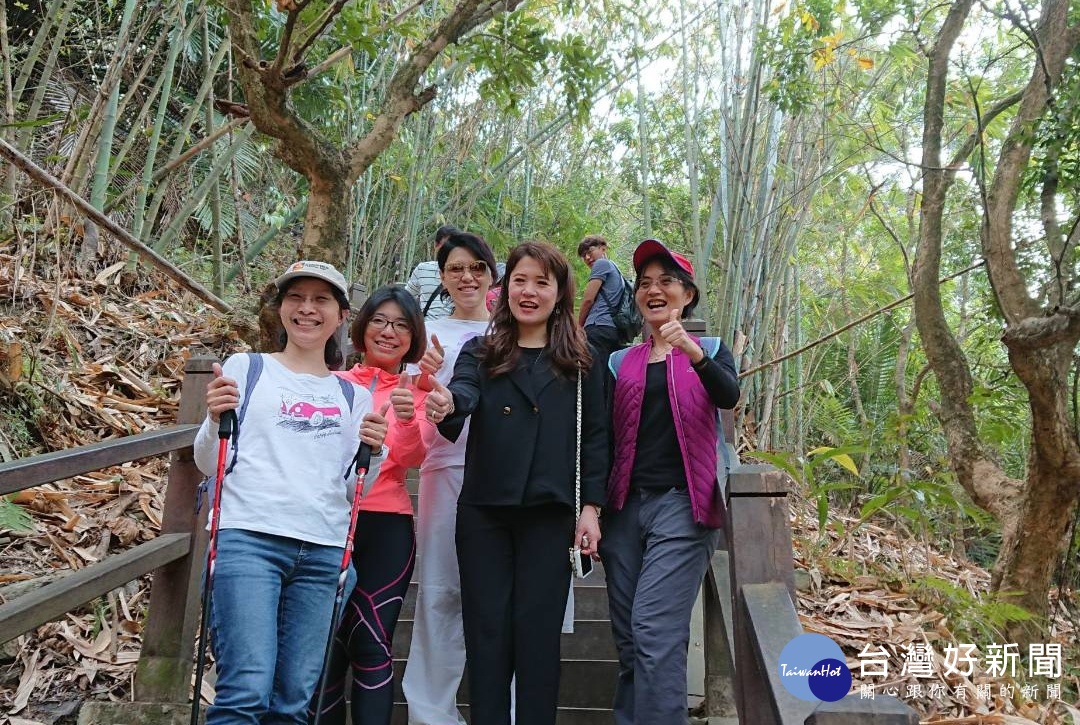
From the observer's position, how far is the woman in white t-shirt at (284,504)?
177cm

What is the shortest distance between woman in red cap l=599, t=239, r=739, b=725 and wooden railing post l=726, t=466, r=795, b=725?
9.9 inches

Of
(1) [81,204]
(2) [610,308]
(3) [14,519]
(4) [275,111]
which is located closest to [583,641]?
(2) [610,308]

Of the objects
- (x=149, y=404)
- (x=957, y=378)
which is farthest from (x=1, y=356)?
(x=957, y=378)

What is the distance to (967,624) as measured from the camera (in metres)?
3.58

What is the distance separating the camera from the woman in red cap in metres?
1.99

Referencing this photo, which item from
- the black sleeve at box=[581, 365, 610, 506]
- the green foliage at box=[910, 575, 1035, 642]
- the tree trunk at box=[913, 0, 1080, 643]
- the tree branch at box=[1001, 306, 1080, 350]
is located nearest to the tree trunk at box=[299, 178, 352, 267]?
the black sleeve at box=[581, 365, 610, 506]

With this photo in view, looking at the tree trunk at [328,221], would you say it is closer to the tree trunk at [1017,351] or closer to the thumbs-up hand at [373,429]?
the thumbs-up hand at [373,429]

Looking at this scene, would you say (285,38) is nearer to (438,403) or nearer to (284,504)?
(438,403)

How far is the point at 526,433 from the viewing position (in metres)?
2.10

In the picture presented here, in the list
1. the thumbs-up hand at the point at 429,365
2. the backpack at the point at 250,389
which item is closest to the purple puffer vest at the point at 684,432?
the thumbs-up hand at the point at 429,365

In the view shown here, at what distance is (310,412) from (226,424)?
215mm

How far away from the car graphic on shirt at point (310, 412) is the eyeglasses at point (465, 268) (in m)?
0.85

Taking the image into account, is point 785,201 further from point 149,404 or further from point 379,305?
point 149,404

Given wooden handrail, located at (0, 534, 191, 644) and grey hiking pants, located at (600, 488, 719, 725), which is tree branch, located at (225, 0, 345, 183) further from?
grey hiking pants, located at (600, 488, 719, 725)
